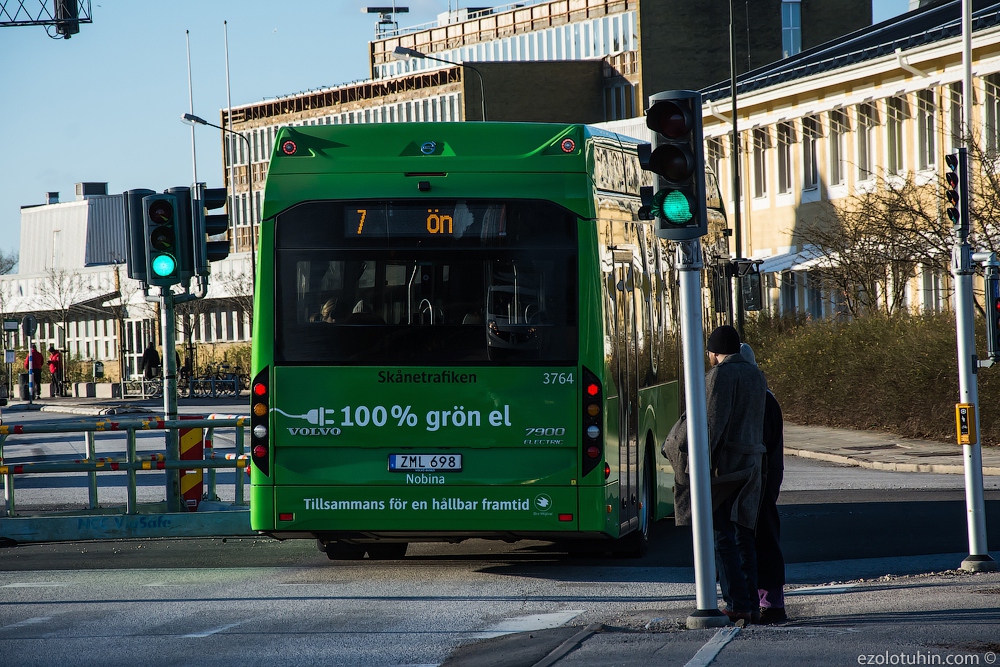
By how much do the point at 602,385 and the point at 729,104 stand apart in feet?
135

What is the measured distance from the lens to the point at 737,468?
9.29 meters

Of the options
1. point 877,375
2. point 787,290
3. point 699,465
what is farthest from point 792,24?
point 699,465

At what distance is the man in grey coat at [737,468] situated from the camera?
30.5 ft

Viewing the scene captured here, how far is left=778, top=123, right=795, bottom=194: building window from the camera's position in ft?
159

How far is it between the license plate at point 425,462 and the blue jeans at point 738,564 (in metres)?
2.51

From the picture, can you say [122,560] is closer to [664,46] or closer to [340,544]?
[340,544]

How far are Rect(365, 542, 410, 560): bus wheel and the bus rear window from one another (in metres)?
2.45

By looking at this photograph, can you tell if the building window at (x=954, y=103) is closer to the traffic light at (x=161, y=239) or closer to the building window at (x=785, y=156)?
the building window at (x=785, y=156)

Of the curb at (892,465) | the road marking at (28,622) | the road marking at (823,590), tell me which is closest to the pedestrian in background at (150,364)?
the curb at (892,465)

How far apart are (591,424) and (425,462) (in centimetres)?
121

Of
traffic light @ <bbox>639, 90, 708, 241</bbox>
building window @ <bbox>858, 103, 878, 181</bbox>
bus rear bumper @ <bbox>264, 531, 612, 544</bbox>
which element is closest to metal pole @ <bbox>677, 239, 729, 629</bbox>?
traffic light @ <bbox>639, 90, 708, 241</bbox>

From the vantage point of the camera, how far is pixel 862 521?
50.2ft

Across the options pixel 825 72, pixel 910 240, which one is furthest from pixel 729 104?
pixel 910 240

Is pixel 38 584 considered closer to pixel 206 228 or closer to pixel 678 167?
pixel 206 228
